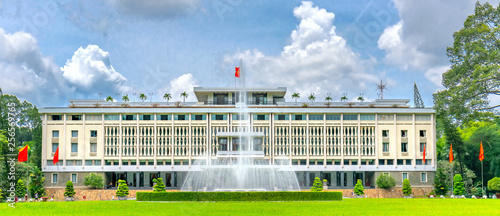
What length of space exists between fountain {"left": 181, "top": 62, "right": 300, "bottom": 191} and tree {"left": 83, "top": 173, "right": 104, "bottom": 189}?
9.04 meters

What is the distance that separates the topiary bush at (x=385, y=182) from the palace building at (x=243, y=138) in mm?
1987

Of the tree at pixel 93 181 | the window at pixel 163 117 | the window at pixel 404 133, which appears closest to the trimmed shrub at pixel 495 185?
the window at pixel 404 133

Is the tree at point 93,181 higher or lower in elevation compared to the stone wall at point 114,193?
higher

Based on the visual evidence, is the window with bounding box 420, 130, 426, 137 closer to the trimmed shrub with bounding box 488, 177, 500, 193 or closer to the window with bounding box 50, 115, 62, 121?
the trimmed shrub with bounding box 488, 177, 500, 193

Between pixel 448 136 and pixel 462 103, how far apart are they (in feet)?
27.8

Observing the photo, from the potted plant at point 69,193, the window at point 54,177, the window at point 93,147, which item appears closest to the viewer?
the potted plant at point 69,193

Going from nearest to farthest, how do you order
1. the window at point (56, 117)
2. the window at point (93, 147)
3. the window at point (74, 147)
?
the window at point (74, 147) < the window at point (93, 147) < the window at point (56, 117)

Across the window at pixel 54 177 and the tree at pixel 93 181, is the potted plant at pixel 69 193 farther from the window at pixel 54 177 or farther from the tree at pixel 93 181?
the window at pixel 54 177

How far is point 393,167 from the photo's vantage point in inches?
2557

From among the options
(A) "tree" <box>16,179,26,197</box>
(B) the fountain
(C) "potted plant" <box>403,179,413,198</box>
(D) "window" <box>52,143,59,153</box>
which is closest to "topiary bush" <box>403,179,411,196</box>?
(C) "potted plant" <box>403,179,413,198</box>

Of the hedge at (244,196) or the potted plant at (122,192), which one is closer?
the hedge at (244,196)

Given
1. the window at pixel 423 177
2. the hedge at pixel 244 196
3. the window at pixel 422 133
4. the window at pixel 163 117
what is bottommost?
the window at pixel 423 177

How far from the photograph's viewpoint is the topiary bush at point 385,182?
62188 mm

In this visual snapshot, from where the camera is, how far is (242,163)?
55.8 m
